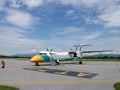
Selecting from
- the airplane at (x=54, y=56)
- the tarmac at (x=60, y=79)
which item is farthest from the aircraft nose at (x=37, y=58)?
the tarmac at (x=60, y=79)

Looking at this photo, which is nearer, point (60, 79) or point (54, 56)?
point (60, 79)

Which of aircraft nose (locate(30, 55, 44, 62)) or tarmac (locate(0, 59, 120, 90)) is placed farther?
aircraft nose (locate(30, 55, 44, 62))

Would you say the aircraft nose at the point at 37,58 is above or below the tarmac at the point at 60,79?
above

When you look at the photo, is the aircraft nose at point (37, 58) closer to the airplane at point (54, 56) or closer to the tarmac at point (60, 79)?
the airplane at point (54, 56)

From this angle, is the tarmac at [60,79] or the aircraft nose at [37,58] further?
the aircraft nose at [37,58]

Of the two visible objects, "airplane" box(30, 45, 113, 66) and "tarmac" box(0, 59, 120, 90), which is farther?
"airplane" box(30, 45, 113, 66)

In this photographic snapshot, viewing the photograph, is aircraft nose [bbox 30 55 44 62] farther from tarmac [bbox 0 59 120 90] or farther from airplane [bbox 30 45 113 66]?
tarmac [bbox 0 59 120 90]

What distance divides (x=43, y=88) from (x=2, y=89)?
104 inches

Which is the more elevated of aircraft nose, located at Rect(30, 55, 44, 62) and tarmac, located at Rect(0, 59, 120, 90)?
aircraft nose, located at Rect(30, 55, 44, 62)

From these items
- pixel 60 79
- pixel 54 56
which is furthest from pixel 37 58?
pixel 60 79

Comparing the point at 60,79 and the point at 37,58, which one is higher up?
the point at 37,58

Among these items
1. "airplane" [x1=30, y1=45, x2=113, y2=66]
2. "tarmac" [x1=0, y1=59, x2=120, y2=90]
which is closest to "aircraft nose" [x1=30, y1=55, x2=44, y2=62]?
"airplane" [x1=30, y1=45, x2=113, y2=66]

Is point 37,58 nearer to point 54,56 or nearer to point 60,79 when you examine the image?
point 54,56

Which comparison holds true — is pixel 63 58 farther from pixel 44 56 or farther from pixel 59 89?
Result: pixel 59 89
